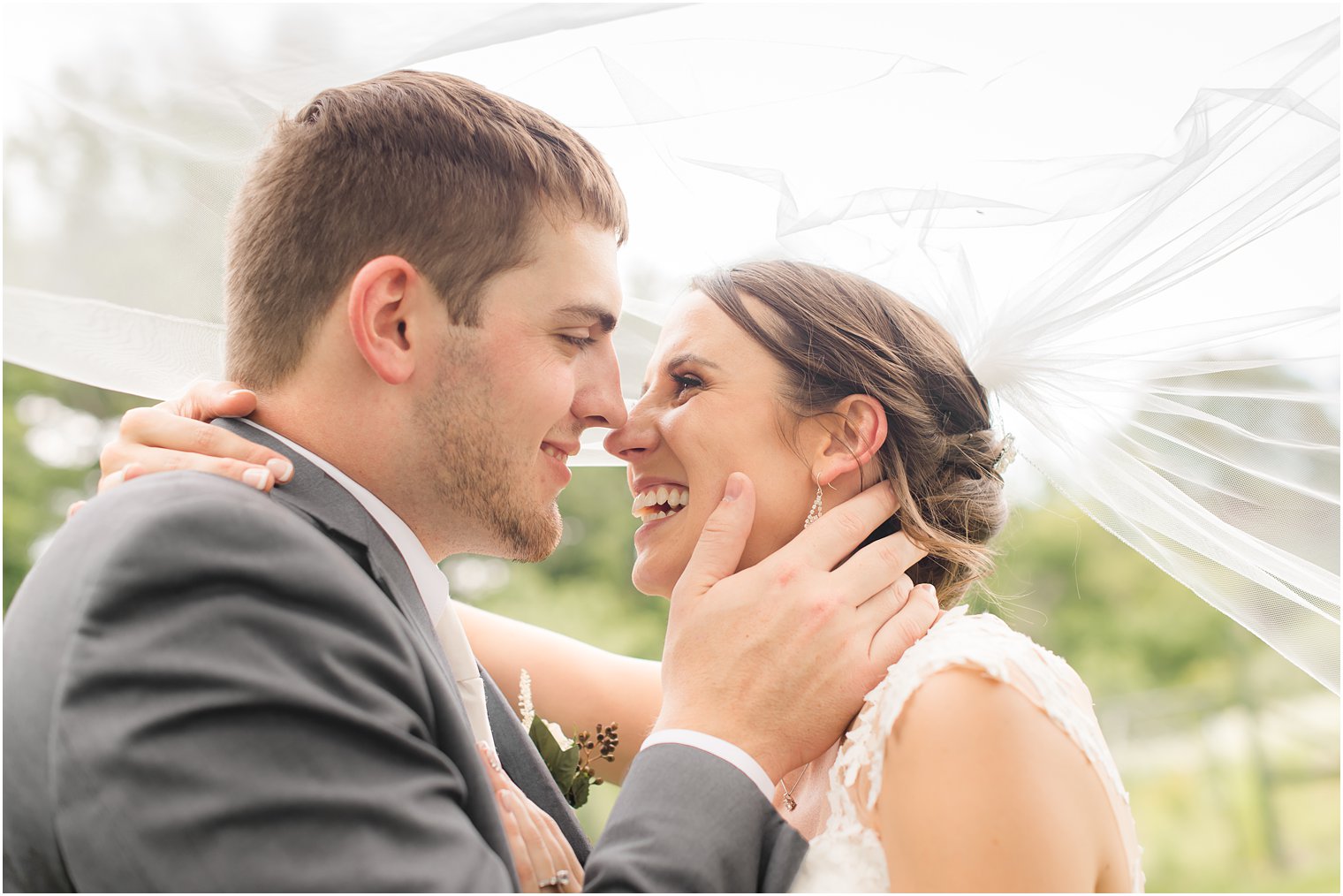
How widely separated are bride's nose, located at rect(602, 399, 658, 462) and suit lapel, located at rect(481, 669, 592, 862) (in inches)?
33.3

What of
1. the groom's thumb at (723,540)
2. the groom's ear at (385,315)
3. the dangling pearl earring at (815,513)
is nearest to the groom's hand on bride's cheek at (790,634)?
the groom's thumb at (723,540)

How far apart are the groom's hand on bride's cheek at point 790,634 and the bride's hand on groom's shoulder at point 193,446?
1034 millimetres

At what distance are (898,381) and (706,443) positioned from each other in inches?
23.6

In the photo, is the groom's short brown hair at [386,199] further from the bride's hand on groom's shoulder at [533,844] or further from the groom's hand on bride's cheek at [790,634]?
the bride's hand on groom's shoulder at [533,844]

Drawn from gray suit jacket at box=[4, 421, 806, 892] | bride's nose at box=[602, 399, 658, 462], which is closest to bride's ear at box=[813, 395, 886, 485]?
bride's nose at box=[602, 399, 658, 462]

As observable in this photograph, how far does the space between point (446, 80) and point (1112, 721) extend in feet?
66.8

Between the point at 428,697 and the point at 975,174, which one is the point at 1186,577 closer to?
the point at 975,174

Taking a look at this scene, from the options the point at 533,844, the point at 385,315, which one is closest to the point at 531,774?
the point at 533,844

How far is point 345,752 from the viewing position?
190 cm

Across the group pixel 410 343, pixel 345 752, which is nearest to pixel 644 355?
pixel 410 343

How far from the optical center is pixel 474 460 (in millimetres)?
2713

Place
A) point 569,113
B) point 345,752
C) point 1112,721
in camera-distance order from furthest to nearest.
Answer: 1. point 1112,721
2. point 569,113
3. point 345,752

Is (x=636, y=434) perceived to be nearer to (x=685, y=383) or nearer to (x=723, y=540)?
(x=685, y=383)

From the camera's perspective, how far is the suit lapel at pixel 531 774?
2799 millimetres
